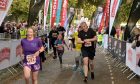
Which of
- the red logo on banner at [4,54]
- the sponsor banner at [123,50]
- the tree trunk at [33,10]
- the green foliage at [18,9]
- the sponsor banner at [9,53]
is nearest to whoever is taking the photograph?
the red logo on banner at [4,54]

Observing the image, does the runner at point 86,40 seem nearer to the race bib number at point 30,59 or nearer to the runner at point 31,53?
the runner at point 31,53

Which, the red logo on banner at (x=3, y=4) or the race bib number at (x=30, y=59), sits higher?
the red logo on banner at (x=3, y=4)

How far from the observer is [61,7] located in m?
30.2

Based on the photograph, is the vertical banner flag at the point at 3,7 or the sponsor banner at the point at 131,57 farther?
the sponsor banner at the point at 131,57

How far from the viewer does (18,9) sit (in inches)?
2318

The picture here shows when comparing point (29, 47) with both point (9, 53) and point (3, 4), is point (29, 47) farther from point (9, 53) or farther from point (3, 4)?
point (9, 53)

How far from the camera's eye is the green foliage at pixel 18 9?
57.5 meters

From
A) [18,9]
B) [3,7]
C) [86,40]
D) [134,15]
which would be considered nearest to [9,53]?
[3,7]

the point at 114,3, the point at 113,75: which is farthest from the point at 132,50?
the point at 114,3

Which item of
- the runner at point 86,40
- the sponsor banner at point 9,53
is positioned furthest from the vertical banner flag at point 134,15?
the sponsor banner at point 9,53

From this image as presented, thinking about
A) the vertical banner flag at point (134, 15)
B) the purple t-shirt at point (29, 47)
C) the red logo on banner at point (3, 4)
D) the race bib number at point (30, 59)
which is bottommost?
the race bib number at point (30, 59)

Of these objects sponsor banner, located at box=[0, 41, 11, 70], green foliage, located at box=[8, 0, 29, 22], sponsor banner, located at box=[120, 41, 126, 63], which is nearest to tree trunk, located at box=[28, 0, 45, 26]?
sponsor banner, located at box=[120, 41, 126, 63]

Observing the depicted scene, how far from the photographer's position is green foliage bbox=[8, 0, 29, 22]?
57531 millimetres

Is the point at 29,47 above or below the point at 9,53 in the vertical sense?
above
